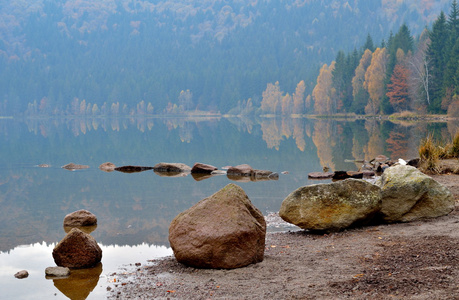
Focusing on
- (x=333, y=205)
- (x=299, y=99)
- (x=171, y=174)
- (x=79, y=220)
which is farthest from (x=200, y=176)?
(x=299, y=99)

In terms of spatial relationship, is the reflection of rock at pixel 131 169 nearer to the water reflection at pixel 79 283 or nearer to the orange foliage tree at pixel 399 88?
the water reflection at pixel 79 283

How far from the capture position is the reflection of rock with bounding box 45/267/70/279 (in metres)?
8.43

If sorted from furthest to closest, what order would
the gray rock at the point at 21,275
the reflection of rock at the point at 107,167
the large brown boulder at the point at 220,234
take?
1. the reflection of rock at the point at 107,167
2. the gray rock at the point at 21,275
3. the large brown boulder at the point at 220,234

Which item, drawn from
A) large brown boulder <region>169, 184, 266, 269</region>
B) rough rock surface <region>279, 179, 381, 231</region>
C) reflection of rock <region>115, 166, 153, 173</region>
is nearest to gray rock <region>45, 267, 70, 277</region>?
large brown boulder <region>169, 184, 266, 269</region>

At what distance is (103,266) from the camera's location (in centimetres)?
899

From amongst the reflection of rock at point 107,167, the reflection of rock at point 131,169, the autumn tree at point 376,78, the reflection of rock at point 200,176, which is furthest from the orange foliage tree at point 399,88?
the reflection of rock at point 200,176

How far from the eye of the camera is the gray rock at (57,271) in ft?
27.7

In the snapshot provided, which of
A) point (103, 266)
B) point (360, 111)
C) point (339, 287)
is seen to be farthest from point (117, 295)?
point (360, 111)

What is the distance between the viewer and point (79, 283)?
802cm

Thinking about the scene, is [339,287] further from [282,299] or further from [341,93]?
[341,93]

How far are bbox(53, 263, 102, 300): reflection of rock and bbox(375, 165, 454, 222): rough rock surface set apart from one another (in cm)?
609

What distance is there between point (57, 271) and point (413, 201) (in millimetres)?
7256

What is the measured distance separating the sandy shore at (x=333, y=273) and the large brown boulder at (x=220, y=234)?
0.57ft

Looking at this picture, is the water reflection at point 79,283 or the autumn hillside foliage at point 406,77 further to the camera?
the autumn hillside foliage at point 406,77
